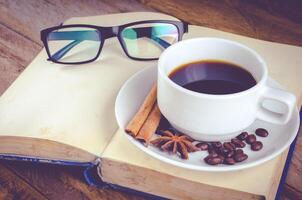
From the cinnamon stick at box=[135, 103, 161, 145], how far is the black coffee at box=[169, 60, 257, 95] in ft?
0.17

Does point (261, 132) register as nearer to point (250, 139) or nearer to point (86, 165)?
point (250, 139)

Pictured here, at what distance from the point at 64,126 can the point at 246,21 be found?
516 mm

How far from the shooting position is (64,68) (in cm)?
86

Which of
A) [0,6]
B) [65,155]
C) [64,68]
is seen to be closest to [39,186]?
[65,155]

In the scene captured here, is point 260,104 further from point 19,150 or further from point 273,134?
point 19,150

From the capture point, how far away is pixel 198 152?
65cm

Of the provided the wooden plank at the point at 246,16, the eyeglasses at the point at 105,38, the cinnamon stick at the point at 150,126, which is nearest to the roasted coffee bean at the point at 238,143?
the cinnamon stick at the point at 150,126

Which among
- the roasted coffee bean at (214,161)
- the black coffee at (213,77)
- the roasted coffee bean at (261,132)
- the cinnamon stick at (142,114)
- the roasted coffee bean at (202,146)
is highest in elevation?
the black coffee at (213,77)

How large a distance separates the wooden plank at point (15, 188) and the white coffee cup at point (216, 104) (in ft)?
0.69

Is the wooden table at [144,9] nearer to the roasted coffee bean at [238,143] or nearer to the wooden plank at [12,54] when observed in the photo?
the wooden plank at [12,54]

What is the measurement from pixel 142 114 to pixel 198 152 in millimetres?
95

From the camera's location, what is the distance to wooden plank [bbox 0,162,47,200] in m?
0.69

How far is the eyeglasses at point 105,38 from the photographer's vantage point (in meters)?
0.88

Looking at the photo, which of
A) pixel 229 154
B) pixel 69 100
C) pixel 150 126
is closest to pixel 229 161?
pixel 229 154
